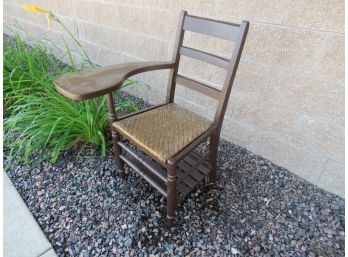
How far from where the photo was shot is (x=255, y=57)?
1.53 m

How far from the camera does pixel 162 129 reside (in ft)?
4.30

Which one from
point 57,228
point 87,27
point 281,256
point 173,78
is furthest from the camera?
point 87,27

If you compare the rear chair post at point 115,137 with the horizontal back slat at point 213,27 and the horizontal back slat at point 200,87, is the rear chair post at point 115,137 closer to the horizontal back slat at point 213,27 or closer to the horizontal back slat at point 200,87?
the horizontal back slat at point 200,87

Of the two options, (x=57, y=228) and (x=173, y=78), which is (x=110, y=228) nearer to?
(x=57, y=228)

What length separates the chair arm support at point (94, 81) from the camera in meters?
1.03

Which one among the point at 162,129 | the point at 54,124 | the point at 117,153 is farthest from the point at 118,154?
the point at 54,124

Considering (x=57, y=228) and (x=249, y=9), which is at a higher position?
(x=249, y=9)

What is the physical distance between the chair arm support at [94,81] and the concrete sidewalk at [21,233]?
0.80 metres

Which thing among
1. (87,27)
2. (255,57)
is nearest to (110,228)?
(255,57)

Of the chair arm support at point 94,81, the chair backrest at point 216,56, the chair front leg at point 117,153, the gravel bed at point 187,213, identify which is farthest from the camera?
the chair front leg at point 117,153

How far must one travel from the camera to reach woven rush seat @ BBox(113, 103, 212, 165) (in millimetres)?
1175

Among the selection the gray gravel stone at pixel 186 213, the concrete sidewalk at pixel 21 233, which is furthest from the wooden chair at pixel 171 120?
the concrete sidewalk at pixel 21 233

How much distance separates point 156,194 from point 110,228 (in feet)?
1.09

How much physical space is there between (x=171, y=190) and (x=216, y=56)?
2.33ft
